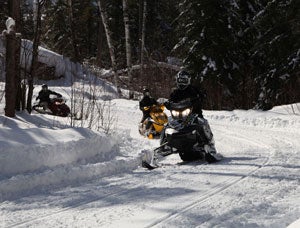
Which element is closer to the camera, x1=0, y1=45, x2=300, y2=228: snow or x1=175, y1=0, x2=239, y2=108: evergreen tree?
x1=0, y1=45, x2=300, y2=228: snow

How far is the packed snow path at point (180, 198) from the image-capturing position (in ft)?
15.5

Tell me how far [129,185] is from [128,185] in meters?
0.01

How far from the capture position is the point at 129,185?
646 cm

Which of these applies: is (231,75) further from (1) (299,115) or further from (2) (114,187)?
(2) (114,187)

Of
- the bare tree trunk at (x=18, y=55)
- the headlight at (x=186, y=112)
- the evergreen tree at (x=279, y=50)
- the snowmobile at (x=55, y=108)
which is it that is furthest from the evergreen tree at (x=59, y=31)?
the headlight at (x=186, y=112)

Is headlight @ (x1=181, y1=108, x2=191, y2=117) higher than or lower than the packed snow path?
higher

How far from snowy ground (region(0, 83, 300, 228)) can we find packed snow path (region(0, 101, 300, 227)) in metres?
0.01

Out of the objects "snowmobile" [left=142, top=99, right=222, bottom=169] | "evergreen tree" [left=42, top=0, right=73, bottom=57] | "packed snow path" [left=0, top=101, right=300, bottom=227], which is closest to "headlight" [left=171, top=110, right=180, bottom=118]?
"snowmobile" [left=142, top=99, right=222, bottom=169]

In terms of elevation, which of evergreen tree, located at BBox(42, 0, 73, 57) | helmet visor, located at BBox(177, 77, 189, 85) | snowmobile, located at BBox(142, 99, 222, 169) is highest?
evergreen tree, located at BBox(42, 0, 73, 57)

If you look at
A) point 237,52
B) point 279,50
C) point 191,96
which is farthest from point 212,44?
point 191,96

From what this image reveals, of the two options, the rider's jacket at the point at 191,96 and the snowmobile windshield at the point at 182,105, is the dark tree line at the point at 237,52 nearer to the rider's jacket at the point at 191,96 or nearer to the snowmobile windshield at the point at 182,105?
the rider's jacket at the point at 191,96

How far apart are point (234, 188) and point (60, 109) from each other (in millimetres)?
11033

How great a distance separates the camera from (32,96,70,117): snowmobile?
16.1m

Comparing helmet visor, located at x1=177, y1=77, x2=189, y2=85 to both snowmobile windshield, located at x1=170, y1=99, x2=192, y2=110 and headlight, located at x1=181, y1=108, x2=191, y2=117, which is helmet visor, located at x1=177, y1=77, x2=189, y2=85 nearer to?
snowmobile windshield, located at x1=170, y1=99, x2=192, y2=110
